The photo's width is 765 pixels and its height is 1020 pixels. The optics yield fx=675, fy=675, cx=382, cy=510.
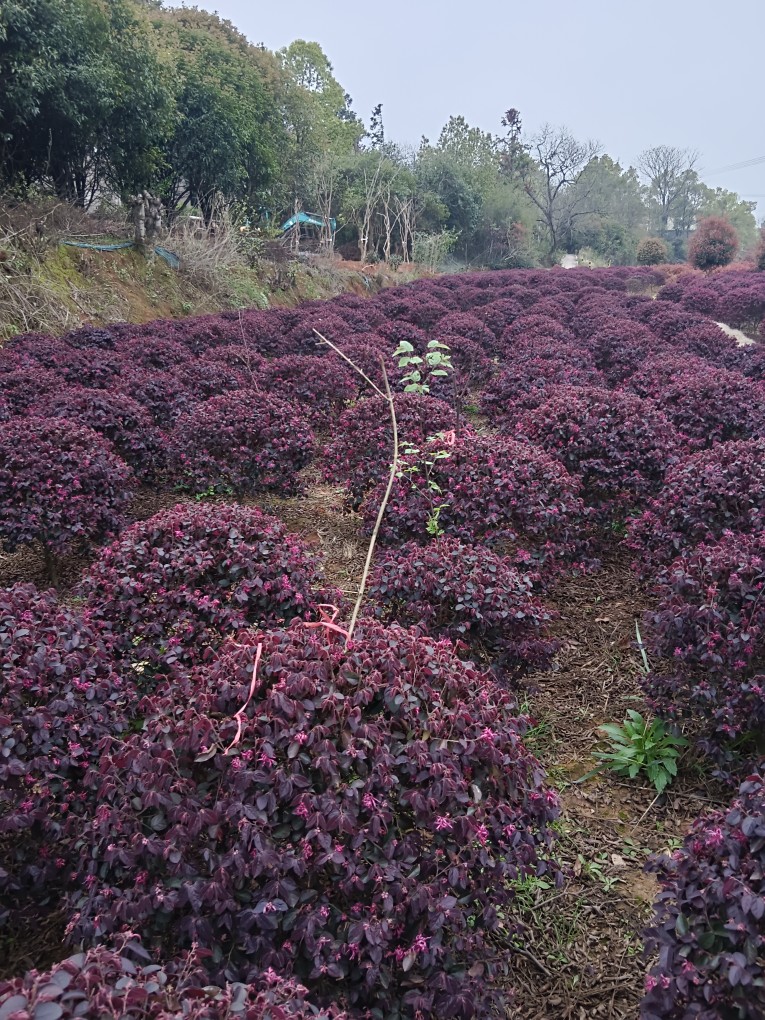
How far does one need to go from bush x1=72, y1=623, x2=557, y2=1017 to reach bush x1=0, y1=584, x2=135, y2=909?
299 millimetres

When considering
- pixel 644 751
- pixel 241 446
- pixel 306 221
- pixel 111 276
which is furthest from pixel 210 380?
pixel 306 221

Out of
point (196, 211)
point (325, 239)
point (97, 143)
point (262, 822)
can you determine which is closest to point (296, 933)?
point (262, 822)

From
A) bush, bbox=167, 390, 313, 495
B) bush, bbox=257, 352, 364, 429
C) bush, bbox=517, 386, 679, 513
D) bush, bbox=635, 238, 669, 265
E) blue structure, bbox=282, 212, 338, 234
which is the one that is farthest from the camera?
bush, bbox=635, 238, 669, 265

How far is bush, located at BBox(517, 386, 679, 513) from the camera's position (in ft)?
14.0

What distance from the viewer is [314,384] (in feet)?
21.2

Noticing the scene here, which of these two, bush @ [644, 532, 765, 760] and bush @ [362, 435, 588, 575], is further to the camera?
bush @ [362, 435, 588, 575]

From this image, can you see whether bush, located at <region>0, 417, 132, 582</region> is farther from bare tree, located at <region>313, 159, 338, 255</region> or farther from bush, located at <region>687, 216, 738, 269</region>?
bush, located at <region>687, 216, 738, 269</region>

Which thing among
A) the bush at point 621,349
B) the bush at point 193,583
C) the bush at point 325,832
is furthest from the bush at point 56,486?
the bush at point 621,349

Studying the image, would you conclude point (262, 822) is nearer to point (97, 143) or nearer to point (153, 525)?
point (153, 525)

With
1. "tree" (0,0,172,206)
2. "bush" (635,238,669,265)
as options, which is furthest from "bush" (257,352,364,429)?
"bush" (635,238,669,265)

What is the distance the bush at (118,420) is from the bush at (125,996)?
4055 mm

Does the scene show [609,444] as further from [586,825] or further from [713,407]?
[586,825]

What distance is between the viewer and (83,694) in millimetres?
2115

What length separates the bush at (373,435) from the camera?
4.51m
